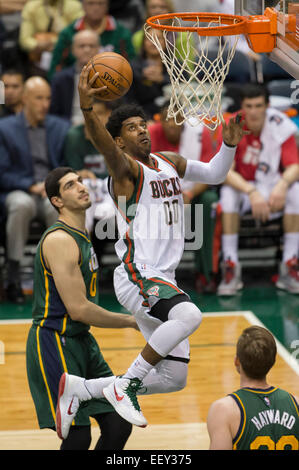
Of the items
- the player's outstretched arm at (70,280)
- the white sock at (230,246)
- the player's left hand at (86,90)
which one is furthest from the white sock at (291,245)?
the player's left hand at (86,90)

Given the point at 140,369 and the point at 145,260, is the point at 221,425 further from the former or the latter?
the point at 145,260

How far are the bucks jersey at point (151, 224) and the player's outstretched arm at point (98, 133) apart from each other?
173 millimetres

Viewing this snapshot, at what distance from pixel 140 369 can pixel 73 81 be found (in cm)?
497

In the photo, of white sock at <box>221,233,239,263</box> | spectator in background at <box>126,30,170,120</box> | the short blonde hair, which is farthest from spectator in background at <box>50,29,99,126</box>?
the short blonde hair

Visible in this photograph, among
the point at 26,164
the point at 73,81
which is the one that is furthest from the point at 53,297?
the point at 73,81

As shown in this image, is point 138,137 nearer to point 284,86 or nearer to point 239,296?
point 239,296

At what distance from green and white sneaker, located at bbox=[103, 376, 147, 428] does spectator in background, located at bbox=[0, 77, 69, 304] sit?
3.68 m

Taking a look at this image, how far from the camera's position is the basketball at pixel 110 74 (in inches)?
168

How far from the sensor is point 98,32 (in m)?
9.14

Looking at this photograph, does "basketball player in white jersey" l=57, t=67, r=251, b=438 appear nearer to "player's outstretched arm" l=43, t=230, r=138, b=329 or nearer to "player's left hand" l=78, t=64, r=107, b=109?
"player's left hand" l=78, t=64, r=107, b=109

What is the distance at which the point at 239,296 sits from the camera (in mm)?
8070

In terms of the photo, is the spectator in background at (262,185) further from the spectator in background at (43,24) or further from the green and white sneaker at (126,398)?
the green and white sneaker at (126,398)
